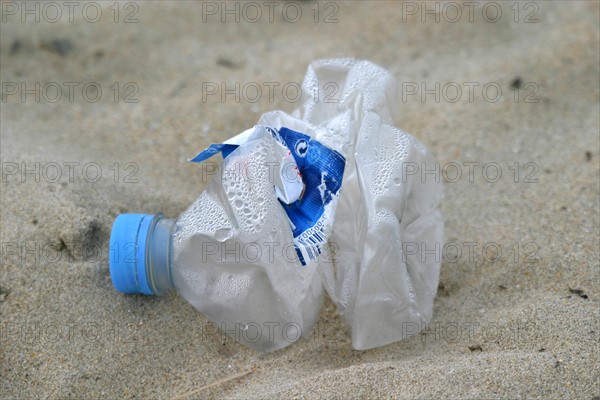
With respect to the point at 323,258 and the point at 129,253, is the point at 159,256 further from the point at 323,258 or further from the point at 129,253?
the point at 323,258

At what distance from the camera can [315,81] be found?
A: 179cm

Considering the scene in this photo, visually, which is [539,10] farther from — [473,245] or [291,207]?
[291,207]

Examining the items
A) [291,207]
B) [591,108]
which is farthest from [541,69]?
[291,207]

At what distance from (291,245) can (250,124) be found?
816 mm

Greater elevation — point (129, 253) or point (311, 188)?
point (311, 188)

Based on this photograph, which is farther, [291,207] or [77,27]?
[77,27]

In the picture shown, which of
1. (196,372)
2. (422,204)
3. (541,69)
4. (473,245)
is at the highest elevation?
(541,69)

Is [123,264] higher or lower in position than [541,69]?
lower

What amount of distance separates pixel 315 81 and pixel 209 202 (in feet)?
1.52

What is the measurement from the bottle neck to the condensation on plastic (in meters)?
0.02

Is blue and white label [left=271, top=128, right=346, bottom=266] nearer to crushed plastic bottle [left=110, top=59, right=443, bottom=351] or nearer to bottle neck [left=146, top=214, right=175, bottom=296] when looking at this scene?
crushed plastic bottle [left=110, top=59, right=443, bottom=351]

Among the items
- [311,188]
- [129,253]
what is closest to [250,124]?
[311,188]

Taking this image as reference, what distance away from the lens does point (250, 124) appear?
7.32 feet

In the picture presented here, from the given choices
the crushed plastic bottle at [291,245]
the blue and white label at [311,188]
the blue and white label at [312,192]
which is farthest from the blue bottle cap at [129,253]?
the blue and white label at [312,192]
